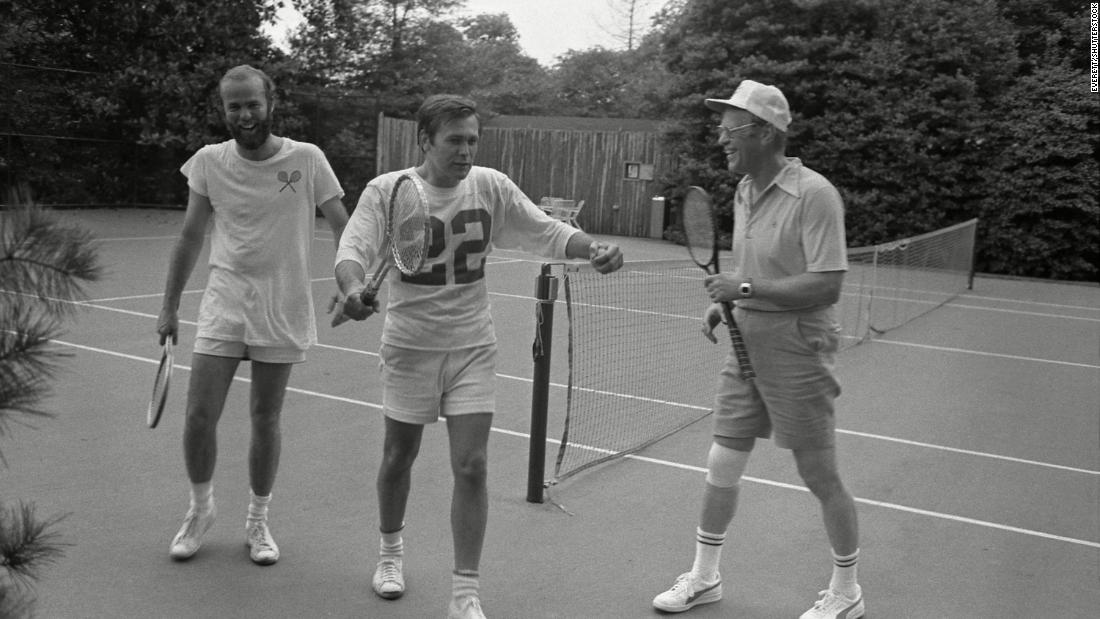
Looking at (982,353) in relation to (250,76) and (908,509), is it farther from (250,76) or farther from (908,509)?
(250,76)

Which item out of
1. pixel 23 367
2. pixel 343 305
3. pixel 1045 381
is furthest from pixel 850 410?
pixel 23 367

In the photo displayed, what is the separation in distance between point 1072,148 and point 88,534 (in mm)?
20410

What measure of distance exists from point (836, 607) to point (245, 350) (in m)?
2.46

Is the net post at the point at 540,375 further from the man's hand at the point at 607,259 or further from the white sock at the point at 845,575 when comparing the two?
the white sock at the point at 845,575

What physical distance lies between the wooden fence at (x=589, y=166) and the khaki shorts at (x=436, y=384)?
22.7 metres

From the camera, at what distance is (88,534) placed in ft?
15.0

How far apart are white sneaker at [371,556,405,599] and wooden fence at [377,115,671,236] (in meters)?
22.5

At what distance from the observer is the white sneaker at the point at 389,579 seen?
402cm

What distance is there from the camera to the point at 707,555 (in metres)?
4.12

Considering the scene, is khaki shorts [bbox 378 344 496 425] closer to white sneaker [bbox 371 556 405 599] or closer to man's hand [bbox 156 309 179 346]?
white sneaker [bbox 371 556 405 599]

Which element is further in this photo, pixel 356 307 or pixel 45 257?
Answer: pixel 356 307

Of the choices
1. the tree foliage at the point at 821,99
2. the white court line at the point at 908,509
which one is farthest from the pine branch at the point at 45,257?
the tree foliage at the point at 821,99

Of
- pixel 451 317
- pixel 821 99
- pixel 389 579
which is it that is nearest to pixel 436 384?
pixel 451 317

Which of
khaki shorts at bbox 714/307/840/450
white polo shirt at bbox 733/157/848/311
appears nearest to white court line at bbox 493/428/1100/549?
khaki shorts at bbox 714/307/840/450
